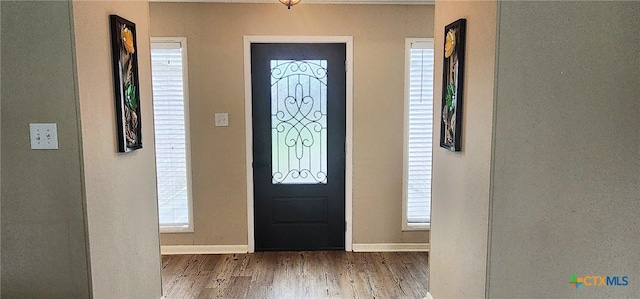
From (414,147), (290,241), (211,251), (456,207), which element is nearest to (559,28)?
(456,207)

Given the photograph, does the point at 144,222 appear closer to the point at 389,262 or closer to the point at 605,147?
the point at 389,262

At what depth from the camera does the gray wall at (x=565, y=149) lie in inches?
64.8

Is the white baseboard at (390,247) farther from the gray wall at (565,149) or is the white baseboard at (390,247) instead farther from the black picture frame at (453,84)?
the gray wall at (565,149)

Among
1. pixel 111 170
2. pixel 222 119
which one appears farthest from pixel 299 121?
pixel 111 170

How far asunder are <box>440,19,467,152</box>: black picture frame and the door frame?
4.32ft

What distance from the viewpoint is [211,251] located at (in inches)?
143

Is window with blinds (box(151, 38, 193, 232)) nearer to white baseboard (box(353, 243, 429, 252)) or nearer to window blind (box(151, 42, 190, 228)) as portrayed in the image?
window blind (box(151, 42, 190, 228))

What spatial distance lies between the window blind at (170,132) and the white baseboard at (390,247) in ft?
5.34

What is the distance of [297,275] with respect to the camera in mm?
3156

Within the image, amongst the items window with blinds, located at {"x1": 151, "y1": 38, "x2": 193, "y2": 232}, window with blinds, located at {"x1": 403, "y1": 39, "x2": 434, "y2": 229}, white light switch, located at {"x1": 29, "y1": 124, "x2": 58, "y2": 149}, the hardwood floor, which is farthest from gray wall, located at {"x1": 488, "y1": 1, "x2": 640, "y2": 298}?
window with blinds, located at {"x1": 151, "y1": 38, "x2": 193, "y2": 232}

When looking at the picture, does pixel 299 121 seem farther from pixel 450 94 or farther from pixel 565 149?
pixel 565 149

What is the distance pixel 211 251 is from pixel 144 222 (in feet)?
4.71

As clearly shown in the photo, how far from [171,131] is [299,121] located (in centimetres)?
114

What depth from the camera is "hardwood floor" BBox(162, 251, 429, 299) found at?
9.46 ft
